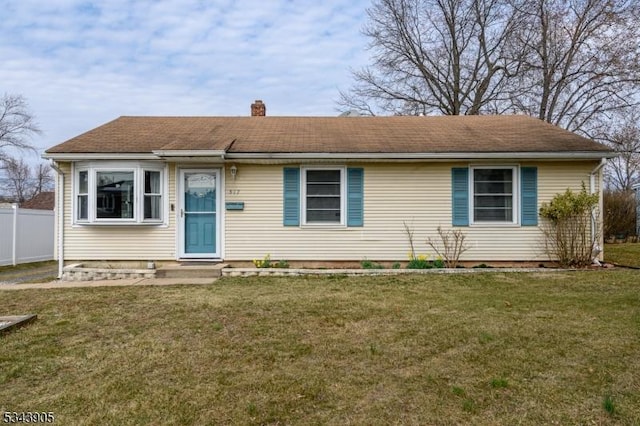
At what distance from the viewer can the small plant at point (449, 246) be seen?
8828 mm

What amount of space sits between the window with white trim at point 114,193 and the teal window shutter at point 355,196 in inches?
165

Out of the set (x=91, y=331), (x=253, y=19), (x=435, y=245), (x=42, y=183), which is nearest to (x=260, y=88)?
(x=253, y=19)

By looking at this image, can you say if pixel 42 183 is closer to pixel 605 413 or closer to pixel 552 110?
pixel 552 110

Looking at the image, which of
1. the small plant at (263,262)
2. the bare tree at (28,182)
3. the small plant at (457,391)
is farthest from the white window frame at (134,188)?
the bare tree at (28,182)

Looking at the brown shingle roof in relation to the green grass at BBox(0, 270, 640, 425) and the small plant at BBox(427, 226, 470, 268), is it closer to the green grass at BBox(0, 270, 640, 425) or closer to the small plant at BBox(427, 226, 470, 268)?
the small plant at BBox(427, 226, 470, 268)

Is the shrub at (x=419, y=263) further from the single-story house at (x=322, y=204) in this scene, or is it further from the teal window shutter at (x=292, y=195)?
the teal window shutter at (x=292, y=195)

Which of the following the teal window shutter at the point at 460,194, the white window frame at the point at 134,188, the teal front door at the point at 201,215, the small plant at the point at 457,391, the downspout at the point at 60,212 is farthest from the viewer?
the teal front door at the point at 201,215

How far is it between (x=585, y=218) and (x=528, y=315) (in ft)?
16.7

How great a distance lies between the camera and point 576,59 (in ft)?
61.4

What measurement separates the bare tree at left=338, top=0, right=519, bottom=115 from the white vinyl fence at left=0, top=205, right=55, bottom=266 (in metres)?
15.6

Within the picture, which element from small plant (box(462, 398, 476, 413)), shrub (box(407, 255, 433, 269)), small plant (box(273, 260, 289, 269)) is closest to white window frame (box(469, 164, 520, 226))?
shrub (box(407, 255, 433, 269))

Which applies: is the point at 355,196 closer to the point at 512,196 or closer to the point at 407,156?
the point at 407,156

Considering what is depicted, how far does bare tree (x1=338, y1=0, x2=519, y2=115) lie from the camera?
20875 mm

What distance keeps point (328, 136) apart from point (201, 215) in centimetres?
356
